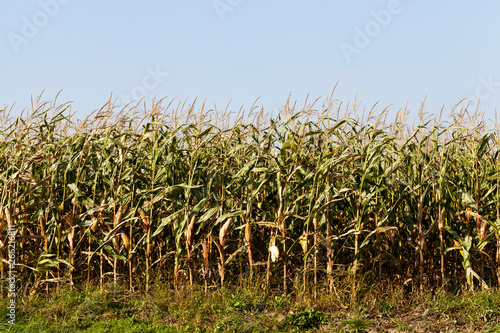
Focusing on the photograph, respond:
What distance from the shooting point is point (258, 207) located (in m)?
6.33

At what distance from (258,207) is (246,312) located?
1418 mm

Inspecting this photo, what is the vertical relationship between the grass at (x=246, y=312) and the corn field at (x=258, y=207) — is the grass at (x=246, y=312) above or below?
below

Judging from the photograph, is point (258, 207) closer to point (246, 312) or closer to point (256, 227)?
point (256, 227)

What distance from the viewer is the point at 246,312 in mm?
5430

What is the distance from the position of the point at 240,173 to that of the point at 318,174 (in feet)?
3.05

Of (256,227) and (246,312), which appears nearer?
(246,312)

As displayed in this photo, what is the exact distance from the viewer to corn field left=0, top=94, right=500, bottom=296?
19.0 ft

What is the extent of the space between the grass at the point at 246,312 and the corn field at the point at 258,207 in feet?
0.80

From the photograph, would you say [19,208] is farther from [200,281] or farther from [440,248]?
[440,248]

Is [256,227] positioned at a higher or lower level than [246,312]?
higher

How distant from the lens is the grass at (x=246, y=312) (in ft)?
17.1

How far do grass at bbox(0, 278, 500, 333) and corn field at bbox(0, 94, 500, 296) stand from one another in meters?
0.24

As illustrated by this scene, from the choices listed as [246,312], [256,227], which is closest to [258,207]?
[256,227]

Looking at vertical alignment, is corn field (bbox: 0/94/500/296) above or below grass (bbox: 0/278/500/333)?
above
